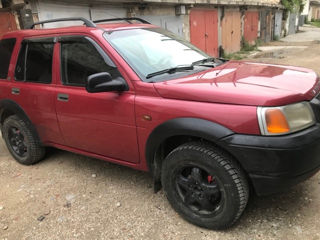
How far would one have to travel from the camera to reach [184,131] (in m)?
2.55

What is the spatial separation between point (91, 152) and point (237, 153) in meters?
1.78

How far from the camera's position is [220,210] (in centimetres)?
262

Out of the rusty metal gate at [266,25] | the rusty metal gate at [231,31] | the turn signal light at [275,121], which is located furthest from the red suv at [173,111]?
the rusty metal gate at [266,25]

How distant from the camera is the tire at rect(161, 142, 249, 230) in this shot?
2473 mm

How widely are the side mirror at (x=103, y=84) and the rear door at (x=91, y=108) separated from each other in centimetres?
9

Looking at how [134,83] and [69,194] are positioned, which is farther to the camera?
[69,194]

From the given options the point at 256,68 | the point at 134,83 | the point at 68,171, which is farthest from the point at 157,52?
→ the point at 68,171

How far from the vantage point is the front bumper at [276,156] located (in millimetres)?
2250

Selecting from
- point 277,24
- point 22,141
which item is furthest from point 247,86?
point 277,24

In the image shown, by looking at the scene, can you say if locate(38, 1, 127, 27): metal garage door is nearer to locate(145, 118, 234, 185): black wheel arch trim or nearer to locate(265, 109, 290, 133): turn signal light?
locate(145, 118, 234, 185): black wheel arch trim

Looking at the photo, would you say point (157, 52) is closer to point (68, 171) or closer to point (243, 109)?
point (243, 109)

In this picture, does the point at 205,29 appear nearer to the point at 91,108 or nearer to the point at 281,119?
the point at 91,108

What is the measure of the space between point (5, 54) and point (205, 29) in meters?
11.0

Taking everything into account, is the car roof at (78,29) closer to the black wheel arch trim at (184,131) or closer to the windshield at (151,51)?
the windshield at (151,51)
